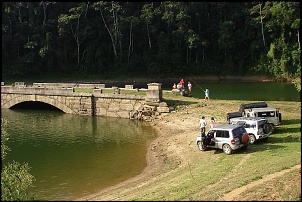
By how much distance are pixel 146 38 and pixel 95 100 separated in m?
42.0

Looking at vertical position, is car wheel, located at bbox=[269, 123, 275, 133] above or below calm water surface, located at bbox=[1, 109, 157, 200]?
above

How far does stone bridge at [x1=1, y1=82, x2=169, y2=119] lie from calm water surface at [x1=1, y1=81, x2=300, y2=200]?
4.10 feet

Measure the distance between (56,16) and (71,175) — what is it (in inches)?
2593

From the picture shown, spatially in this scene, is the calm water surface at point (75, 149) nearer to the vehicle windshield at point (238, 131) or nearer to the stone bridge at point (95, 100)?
the stone bridge at point (95, 100)

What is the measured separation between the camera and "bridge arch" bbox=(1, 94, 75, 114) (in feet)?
153

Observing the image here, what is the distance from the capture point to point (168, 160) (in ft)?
79.9

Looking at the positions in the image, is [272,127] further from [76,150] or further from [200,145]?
[76,150]

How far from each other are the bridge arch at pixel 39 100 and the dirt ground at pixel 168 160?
529 inches

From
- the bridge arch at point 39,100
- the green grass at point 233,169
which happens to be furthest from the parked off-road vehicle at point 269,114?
the bridge arch at point 39,100

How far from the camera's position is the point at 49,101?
47.2 meters

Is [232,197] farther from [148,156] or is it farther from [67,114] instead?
[67,114]

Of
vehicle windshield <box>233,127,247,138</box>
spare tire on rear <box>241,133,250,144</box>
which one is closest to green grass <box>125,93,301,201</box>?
spare tire on rear <box>241,133,250,144</box>

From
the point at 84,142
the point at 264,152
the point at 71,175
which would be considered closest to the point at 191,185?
the point at 264,152

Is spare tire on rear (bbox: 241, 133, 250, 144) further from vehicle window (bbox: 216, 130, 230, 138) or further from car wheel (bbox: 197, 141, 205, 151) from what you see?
car wheel (bbox: 197, 141, 205, 151)
